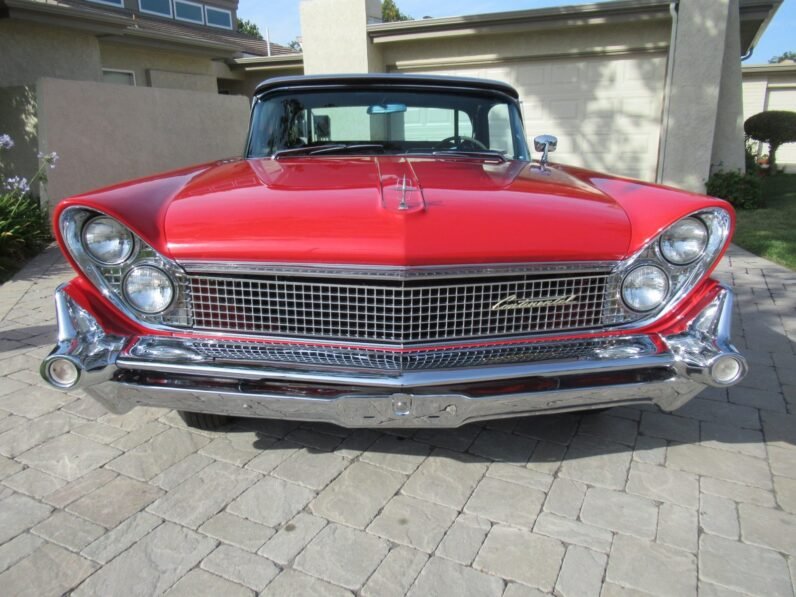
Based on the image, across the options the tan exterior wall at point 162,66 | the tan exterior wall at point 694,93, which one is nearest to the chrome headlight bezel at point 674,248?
the tan exterior wall at point 694,93

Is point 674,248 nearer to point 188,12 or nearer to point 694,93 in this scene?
point 694,93

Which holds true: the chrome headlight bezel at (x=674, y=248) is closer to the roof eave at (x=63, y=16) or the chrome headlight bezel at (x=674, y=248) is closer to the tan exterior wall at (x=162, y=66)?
the roof eave at (x=63, y=16)

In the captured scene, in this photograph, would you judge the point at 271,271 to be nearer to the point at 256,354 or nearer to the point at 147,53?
the point at 256,354

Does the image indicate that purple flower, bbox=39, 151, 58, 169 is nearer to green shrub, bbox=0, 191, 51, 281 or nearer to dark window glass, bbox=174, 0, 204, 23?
green shrub, bbox=0, 191, 51, 281

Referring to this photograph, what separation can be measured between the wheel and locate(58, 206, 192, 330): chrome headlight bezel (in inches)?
24.3

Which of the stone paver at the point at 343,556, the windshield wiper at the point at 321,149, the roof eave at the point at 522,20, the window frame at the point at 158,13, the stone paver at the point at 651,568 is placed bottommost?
the stone paver at the point at 651,568

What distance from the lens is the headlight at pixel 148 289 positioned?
2115 mm

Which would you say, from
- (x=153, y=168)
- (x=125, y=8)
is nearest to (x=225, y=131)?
(x=153, y=168)

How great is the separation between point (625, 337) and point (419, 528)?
3.33 ft

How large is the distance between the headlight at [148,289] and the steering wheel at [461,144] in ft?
5.76

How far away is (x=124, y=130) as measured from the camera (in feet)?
27.9

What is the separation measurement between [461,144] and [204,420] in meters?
2.01

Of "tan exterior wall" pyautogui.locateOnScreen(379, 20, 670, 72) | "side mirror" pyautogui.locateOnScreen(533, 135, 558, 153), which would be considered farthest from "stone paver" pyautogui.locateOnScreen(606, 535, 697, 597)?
"tan exterior wall" pyautogui.locateOnScreen(379, 20, 670, 72)

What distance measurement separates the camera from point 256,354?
2.05 m
